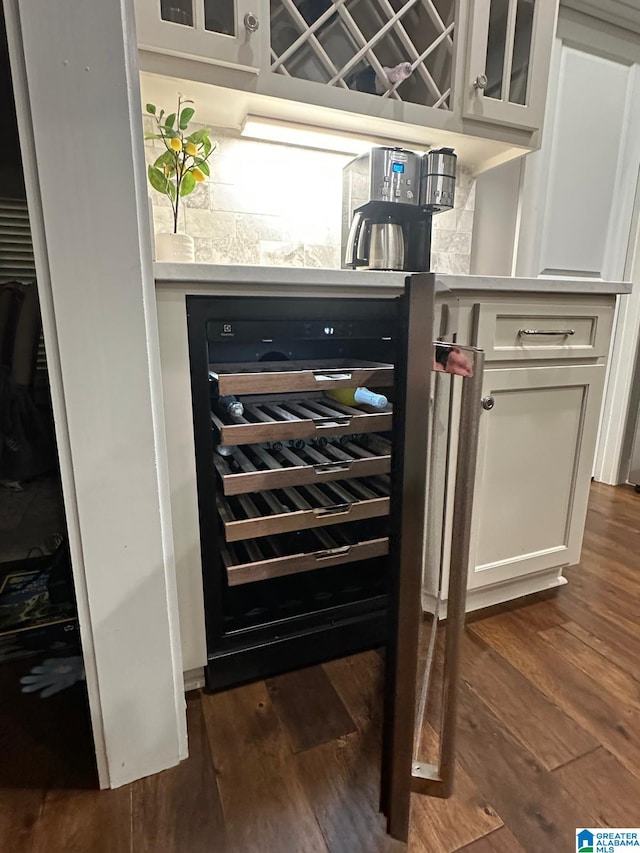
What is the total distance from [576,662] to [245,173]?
1.71 m

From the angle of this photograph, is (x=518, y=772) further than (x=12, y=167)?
No

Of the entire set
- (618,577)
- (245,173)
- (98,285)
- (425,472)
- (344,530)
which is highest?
(245,173)

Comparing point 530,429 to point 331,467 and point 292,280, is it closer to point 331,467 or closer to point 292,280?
point 331,467

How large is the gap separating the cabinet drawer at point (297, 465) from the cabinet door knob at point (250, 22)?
3.36 ft

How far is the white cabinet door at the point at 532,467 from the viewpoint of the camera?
1.22 metres

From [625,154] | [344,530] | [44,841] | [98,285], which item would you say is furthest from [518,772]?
[625,154]

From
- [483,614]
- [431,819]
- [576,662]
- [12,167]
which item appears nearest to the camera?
[431,819]

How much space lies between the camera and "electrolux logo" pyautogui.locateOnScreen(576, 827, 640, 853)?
0.77 metres

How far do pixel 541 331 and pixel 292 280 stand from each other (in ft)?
2.27

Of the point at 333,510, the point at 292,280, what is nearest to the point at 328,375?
the point at 292,280

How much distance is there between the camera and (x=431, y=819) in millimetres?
815

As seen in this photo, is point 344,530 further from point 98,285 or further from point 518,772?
point 98,285

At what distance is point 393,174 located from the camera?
53.5 inches

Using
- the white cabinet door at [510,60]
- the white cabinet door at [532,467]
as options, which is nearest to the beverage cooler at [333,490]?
the white cabinet door at [532,467]
